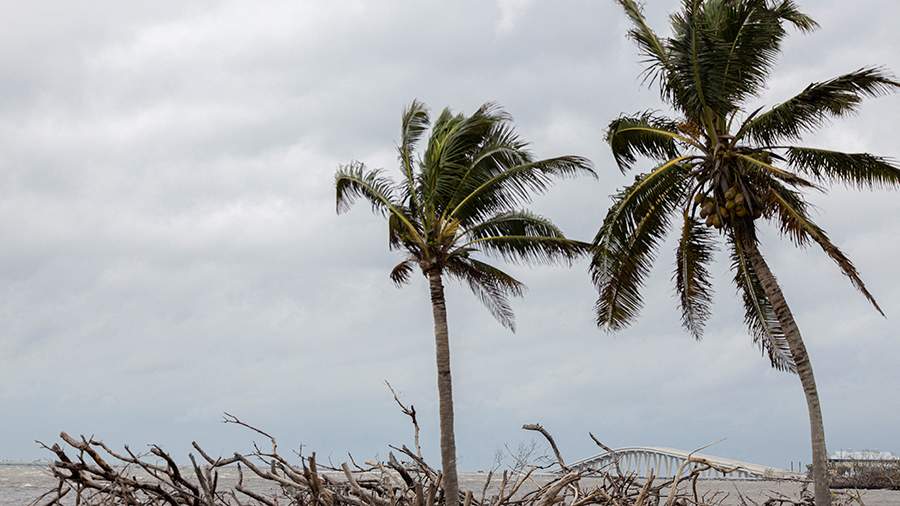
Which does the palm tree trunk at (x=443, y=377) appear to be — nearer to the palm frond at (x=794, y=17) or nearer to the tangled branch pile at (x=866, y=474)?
the palm frond at (x=794, y=17)

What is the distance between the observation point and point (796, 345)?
18391 mm

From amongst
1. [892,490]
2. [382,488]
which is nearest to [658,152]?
[382,488]

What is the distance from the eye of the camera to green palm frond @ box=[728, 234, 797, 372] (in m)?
19.3

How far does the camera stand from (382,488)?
7926mm

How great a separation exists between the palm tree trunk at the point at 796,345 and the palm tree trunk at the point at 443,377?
621 centimetres

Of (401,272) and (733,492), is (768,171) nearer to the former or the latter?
(401,272)

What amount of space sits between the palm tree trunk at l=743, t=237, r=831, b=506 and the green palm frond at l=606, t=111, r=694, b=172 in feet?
8.08

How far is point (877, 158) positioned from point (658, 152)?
4.09 m

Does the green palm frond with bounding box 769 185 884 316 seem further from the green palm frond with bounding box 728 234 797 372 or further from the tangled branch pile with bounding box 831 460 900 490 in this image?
the tangled branch pile with bounding box 831 460 900 490

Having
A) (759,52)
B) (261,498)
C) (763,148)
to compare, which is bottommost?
(261,498)

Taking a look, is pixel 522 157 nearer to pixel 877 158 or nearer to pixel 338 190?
pixel 338 190

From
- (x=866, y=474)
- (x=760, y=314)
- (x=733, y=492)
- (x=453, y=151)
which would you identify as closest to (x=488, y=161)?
(x=453, y=151)

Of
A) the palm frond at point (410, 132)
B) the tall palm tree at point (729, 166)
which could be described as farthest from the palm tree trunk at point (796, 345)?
the palm frond at point (410, 132)

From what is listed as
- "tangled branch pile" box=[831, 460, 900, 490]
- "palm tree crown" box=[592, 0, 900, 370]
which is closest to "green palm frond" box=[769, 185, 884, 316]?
"palm tree crown" box=[592, 0, 900, 370]
